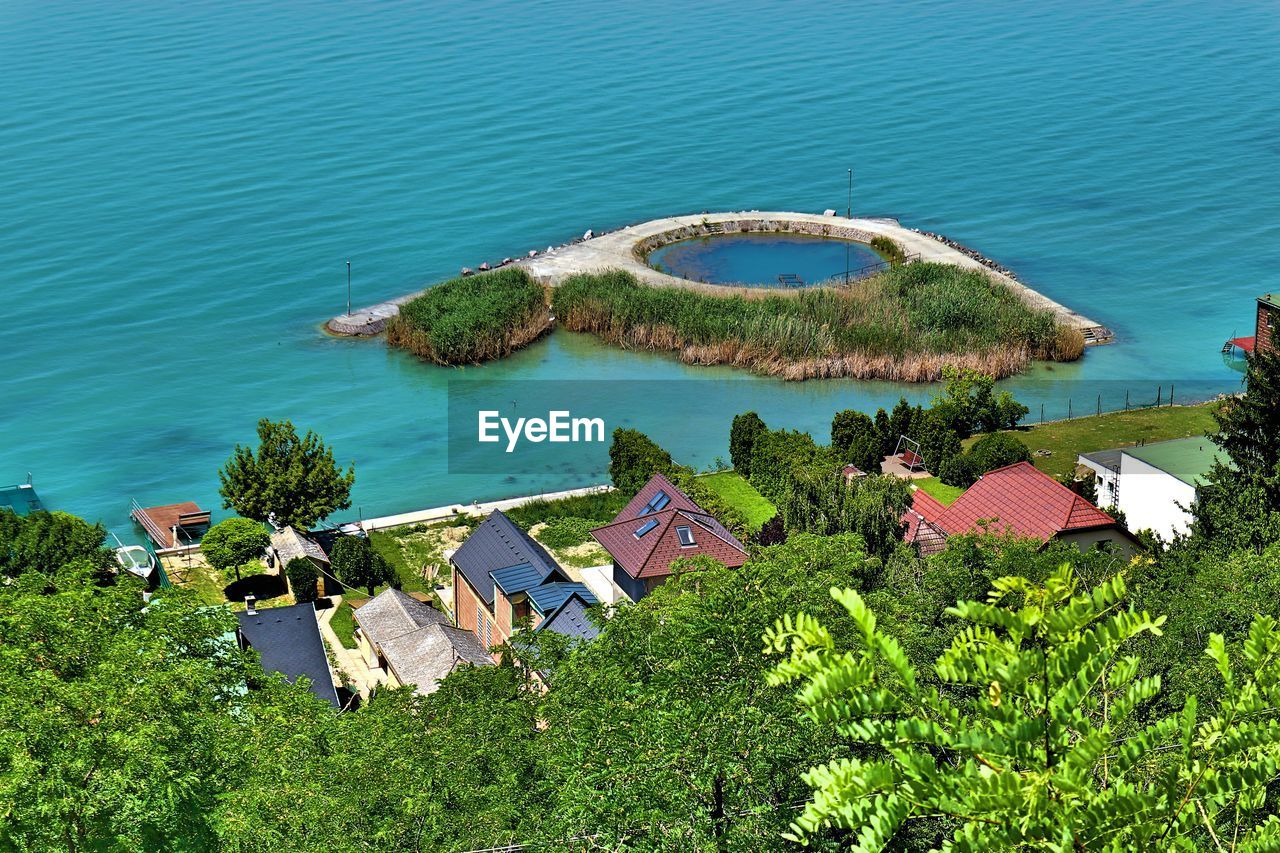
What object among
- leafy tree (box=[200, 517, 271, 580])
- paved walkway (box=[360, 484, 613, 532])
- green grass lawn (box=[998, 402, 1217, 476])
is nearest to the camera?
leafy tree (box=[200, 517, 271, 580])

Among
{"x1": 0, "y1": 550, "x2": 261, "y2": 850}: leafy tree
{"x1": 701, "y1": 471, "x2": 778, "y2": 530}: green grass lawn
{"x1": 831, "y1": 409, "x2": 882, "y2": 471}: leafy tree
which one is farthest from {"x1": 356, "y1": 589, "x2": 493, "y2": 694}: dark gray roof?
{"x1": 831, "y1": 409, "x2": 882, "y2": 471}: leafy tree

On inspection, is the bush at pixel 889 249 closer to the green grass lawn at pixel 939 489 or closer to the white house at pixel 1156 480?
the green grass lawn at pixel 939 489

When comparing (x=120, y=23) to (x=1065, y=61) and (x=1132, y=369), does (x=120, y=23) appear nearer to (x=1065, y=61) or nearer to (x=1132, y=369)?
(x=1065, y=61)

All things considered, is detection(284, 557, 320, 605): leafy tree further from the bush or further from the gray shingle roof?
the bush

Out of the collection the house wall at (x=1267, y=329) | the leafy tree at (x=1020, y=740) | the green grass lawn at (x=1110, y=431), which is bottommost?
the green grass lawn at (x=1110, y=431)

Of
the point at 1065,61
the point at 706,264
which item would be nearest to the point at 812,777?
the point at 706,264

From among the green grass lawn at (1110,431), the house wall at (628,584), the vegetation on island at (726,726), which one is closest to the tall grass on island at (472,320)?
the green grass lawn at (1110,431)
